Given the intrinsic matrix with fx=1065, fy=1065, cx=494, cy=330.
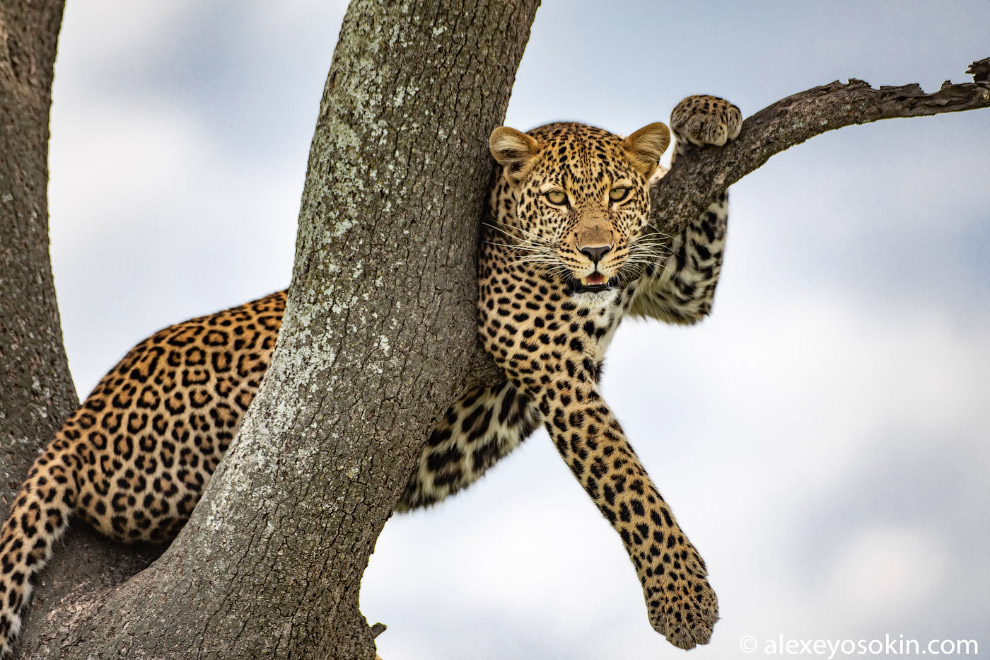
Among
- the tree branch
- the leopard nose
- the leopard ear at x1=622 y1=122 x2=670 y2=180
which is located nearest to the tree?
the leopard nose

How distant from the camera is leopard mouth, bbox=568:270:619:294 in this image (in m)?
5.80

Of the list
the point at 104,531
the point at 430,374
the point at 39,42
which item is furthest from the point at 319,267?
the point at 39,42

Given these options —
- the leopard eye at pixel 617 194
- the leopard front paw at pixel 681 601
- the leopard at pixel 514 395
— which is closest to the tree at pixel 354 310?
the leopard at pixel 514 395

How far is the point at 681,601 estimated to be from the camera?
5352 mm

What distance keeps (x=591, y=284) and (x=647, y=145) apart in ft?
3.27

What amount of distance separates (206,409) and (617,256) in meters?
2.53

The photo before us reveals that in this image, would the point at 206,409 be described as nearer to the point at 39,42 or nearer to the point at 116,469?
the point at 116,469

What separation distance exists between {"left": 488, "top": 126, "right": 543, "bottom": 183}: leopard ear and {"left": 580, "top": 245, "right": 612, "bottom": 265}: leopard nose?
618mm

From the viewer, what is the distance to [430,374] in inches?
215

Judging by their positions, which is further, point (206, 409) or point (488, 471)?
point (488, 471)

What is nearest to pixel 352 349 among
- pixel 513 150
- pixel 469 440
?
pixel 469 440

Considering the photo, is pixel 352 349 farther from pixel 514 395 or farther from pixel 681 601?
pixel 681 601

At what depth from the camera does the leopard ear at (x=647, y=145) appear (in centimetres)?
618

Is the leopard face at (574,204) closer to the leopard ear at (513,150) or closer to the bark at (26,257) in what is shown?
the leopard ear at (513,150)
